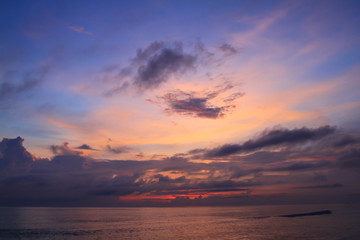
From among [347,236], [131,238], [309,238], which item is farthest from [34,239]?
[347,236]

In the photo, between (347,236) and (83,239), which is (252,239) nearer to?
(347,236)

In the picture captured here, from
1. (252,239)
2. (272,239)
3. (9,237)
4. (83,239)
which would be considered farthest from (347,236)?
(9,237)

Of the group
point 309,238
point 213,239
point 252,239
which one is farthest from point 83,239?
point 309,238

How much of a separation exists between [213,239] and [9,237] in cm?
5325

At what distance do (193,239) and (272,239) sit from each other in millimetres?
Answer: 19629

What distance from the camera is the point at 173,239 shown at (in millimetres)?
68250

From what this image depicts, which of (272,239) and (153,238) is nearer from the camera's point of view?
(272,239)

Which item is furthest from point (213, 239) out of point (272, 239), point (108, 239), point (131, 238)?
point (108, 239)

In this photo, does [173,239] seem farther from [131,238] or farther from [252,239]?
[252,239]

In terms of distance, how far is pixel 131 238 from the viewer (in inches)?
2736

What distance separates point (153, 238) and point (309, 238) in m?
39.8

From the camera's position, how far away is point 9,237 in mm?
69500

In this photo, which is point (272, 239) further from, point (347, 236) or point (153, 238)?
point (153, 238)

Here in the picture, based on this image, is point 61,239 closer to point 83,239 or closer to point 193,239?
point 83,239
